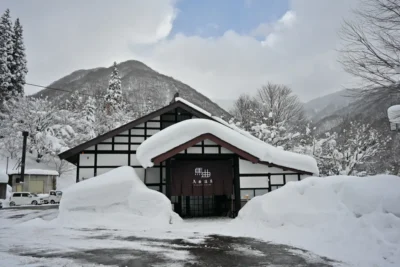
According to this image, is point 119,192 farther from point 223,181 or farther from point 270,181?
point 270,181

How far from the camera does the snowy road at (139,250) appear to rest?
606cm

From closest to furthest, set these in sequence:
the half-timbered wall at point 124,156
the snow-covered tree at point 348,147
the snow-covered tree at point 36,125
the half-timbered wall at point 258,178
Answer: the half-timbered wall at point 124,156
the half-timbered wall at point 258,178
the snow-covered tree at point 348,147
the snow-covered tree at point 36,125

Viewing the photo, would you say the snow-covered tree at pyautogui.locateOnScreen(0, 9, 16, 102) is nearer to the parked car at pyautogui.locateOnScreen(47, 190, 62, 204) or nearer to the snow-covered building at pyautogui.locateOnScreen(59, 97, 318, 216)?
the parked car at pyautogui.locateOnScreen(47, 190, 62, 204)

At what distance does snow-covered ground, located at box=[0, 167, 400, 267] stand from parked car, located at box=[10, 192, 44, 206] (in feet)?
62.4

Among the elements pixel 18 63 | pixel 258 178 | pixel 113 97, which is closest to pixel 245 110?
pixel 258 178

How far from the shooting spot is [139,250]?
7.16 meters

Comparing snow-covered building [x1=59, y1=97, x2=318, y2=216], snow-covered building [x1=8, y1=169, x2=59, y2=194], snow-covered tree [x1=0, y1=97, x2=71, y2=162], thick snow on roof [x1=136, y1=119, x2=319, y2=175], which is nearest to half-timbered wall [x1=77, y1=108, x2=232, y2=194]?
snow-covered building [x1=59, y1=97, x2=318, y2=216]

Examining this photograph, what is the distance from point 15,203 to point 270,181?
2490cm

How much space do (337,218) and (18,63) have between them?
45.8 metres

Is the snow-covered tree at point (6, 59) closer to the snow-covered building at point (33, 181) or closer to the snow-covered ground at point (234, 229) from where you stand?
the snow-covered building at point (33, 181)

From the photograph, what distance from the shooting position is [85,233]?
9594 mm

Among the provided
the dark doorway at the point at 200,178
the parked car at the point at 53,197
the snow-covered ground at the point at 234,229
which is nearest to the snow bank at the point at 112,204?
the snow-covered ground at the point at 234,229

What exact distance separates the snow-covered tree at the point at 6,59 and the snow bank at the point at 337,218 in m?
40.5

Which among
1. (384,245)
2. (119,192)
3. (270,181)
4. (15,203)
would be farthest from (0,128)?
(384,245)
